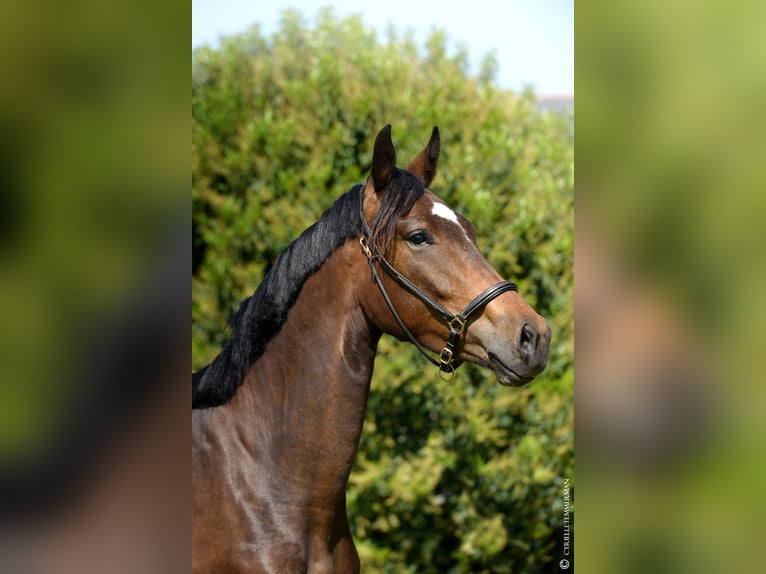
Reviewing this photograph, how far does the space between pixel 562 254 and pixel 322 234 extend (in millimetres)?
2323

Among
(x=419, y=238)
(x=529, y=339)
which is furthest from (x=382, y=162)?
(x=529, y=339)

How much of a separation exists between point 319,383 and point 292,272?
334 mm

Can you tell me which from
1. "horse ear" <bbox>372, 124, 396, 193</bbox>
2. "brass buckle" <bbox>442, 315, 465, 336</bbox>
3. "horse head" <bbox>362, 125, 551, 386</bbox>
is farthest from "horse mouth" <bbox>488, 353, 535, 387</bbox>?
"horse ear" <bbox>372, 124, 396, 193</bbox>

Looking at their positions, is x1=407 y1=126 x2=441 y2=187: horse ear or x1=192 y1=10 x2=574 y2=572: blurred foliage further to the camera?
x1=192 y1=10 x2=574 y2=572: blurred foliage

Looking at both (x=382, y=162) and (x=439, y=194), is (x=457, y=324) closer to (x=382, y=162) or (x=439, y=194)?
(x=382, y=162)

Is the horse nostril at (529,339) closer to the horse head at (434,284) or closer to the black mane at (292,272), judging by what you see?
the horse head at (434,284)

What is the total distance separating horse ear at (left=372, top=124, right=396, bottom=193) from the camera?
2023 mm

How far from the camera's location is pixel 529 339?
1.90 metres
